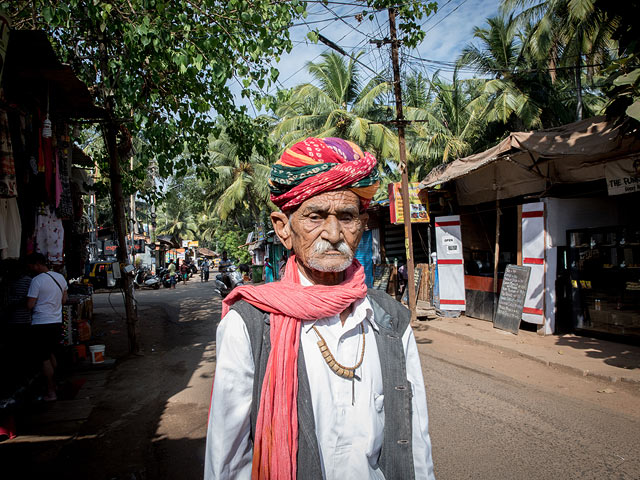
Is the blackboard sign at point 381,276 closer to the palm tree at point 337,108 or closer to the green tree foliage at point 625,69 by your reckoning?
Result: the palm tree at point 337,108

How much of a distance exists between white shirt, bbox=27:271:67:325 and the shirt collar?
490 centimetres

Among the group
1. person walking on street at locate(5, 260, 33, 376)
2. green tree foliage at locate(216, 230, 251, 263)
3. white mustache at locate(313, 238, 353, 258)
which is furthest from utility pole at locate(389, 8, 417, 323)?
green tree foliage at locate(216, 230, 251, 263)

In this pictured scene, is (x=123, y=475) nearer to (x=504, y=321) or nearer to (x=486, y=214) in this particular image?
(x=504, y=321)

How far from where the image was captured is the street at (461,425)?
335 cm

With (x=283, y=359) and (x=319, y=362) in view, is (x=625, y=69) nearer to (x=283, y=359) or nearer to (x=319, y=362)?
(x=319, y=362)

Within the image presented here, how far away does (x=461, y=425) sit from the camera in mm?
4027

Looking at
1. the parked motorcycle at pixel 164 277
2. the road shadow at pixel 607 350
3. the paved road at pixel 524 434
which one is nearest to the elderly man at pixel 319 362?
the paved road at pixel 524 434

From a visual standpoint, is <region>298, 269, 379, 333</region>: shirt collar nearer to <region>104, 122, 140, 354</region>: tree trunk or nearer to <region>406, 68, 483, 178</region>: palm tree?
<region>104, 122, 140, 354</region>: tree trunk

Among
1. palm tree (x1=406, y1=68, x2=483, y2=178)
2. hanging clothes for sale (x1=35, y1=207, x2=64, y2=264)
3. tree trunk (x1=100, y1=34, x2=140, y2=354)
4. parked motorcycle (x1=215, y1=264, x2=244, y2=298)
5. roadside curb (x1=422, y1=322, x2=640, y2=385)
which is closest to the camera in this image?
roadside curb (x1=422, y1=322, x2=640, y2=385)

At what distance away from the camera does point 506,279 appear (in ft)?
28.5

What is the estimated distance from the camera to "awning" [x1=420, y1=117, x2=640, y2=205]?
623cm

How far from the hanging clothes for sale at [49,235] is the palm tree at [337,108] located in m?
A: 13.0

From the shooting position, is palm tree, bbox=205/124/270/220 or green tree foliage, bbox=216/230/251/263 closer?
palm tree, bbox=205/124/270/220

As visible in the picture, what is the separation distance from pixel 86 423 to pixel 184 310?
28.9ft
